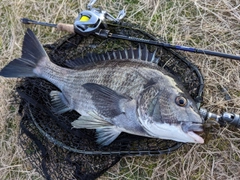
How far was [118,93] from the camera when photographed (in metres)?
2.35

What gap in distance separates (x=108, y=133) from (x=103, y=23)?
3.40 feet

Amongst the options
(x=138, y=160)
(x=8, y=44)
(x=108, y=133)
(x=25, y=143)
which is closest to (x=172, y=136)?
(x=108, y=133)

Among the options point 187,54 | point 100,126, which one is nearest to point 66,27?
point 100,126

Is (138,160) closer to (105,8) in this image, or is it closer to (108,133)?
(108,133)

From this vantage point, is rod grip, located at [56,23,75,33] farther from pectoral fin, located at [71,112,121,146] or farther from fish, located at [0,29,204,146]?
pectoral fin, located at [71,112,121,146]

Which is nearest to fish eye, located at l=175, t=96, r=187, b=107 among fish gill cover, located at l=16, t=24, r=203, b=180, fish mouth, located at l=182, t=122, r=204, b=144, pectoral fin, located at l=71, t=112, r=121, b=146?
fish mouth, located at l=182, t=122, r=204, b=144

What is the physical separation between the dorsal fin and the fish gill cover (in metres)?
0.05

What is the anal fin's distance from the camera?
2.73 m

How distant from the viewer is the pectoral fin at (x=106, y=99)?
2.32m

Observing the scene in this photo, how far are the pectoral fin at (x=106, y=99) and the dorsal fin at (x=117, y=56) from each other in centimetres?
34

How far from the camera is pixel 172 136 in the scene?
6.91 feet

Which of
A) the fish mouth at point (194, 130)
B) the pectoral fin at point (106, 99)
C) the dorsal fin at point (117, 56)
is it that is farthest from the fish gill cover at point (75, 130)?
the fish mouth at point (194, 130)

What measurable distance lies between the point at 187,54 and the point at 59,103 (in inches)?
50.8

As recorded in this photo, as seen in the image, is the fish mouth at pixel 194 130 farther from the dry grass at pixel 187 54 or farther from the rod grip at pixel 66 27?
the rod grip at pixel 66 27
